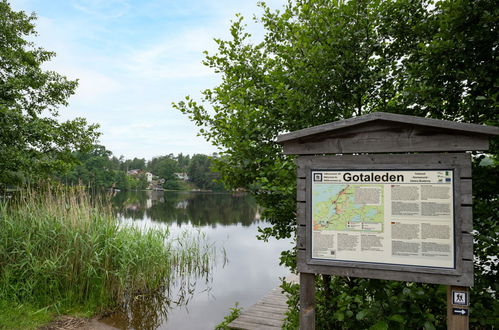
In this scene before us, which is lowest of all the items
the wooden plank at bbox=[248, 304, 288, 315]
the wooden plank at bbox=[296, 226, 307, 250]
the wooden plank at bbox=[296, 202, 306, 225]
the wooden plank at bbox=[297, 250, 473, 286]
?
the wooden plank at bbox=[248, 304, 288, 315]

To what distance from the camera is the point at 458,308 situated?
7.55ft

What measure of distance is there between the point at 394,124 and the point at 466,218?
2.75 feet

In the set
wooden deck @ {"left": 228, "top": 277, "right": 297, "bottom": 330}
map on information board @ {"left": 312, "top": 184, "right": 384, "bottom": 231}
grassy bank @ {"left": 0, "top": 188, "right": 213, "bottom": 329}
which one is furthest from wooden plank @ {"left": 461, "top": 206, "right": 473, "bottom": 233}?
grassy bank @ {"left": 0, "top": 188, "right": 213, "bottom": 329}

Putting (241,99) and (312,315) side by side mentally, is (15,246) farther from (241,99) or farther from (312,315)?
(312,315)

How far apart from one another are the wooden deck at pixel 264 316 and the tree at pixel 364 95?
1.56m

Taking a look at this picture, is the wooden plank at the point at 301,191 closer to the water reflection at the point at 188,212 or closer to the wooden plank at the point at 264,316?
the wooden plank at the point at 264,316

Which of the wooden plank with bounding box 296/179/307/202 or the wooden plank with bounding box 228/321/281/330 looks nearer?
the wooden plank with bounding box 296/179/307/202

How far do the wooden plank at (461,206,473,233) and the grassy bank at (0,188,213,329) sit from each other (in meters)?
5.23

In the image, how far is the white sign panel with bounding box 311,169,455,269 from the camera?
91.7 inches

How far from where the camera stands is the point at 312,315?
2723mm

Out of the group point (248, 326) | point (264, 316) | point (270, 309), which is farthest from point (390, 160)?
point (270, 309)

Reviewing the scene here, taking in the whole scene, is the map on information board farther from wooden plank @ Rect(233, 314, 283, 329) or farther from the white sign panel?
wooden plank @ Rect(233, 314, 283, 329)

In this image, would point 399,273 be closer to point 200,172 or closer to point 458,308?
point 458,308

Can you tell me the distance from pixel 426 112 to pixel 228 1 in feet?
14.4
